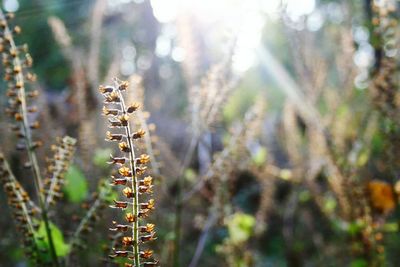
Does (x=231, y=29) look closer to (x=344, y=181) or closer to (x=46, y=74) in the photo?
(x=344, y=181)

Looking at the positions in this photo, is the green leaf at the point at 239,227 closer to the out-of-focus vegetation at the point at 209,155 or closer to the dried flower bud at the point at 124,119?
the out-of-focus vegetation at the point at 209,155

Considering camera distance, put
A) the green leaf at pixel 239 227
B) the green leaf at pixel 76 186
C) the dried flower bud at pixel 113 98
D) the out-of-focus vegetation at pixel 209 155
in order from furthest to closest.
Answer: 1. the green leaf at pixel 239 227
2. the green leaf at pixel 76 186
3. the out-of-focus vegetation at pixel 209 155
4. the dried flower bud at pixel 113 98

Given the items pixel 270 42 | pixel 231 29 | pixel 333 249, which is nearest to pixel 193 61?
pixel 231 29

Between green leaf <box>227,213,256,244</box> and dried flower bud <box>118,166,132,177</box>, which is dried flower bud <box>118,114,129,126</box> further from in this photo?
green leaf <box>227,213,256,244</box>

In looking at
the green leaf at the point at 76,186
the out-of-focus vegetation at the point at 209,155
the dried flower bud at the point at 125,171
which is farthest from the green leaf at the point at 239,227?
the dried flower bud at the point at 125,171

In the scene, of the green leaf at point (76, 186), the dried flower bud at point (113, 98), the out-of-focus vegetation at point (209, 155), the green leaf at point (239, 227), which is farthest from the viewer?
the green leaf at point (239, 227)

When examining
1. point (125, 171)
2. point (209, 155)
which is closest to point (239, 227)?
point (209, 155)

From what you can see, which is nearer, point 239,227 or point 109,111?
point 109,111

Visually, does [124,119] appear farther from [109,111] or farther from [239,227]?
[239,227]
